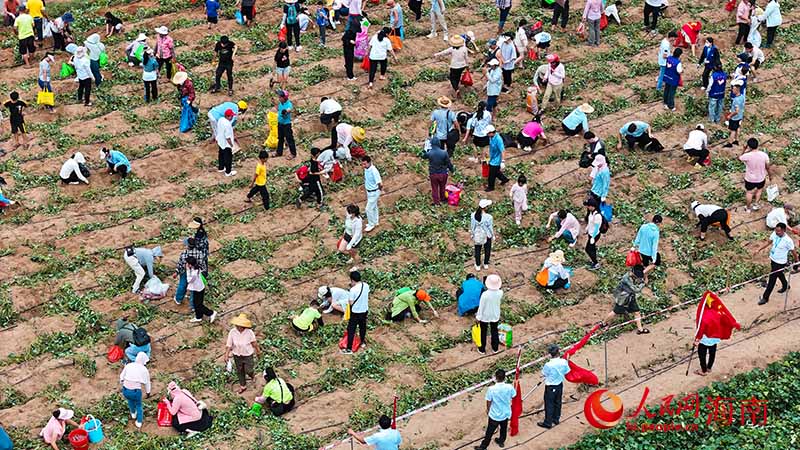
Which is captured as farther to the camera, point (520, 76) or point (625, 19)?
point (625, 19)

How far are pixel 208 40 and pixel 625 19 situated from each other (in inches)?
397

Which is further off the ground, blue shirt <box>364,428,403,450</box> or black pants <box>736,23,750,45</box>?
black pants <box>736,23,750,45</box>

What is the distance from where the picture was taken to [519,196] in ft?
78.0

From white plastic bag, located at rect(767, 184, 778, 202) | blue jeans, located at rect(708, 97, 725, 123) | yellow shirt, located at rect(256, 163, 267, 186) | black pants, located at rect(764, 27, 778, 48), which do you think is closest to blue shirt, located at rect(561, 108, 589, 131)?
blue jeans, located at rect(708, 97, 725, 123)

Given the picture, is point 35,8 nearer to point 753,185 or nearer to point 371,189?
point 371,189

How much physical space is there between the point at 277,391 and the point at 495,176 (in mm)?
7585

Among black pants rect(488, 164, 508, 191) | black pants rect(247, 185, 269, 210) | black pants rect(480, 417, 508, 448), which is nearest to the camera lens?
black pants rect(480, 417, 508, 448)

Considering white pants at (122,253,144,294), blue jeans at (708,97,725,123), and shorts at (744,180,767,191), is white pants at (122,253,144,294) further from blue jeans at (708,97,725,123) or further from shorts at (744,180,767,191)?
blue jeans at (708,97,725,123)

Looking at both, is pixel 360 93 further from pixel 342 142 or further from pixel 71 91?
pixel 71 91

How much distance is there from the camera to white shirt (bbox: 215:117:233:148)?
80.6 ft

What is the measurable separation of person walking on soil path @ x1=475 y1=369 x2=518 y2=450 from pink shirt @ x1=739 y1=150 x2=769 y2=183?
851 centimetres

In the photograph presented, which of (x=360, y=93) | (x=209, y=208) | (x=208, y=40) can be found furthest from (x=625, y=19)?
(x=209, y=208)

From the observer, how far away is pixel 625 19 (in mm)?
31094

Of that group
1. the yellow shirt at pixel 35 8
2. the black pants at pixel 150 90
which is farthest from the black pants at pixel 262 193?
the yellow shirt at pixel 35 8
